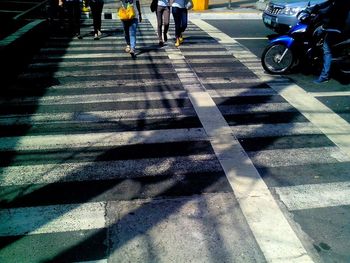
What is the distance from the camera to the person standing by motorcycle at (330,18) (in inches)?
278

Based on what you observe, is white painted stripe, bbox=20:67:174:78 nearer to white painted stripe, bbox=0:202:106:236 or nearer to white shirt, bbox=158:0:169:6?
white shirt, bbox=158:0:169:6

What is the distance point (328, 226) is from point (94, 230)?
2.53 metres

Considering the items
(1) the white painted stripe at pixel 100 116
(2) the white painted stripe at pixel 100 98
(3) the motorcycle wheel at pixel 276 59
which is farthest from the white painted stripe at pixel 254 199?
(3) the motorcycle wheel at pixel 276 59

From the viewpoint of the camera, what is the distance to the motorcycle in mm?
7820

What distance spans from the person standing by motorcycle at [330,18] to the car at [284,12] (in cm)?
360

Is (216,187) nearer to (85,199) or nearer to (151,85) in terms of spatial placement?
(85,199)

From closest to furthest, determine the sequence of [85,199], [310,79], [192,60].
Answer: [85,199]
[310,79]
[192,60]

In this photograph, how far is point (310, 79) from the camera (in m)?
8.27

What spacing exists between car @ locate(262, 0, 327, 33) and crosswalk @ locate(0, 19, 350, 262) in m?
4.24

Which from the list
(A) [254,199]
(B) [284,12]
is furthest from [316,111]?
(B) [284,12]

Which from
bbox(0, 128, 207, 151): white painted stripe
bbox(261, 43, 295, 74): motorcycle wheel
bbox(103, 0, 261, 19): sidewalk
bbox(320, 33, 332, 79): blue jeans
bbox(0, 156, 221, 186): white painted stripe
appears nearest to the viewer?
bbox(0, 156, 221, 186): white painted stripe

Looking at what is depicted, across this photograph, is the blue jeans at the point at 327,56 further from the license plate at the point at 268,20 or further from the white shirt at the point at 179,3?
the license plate at the point at 268,20

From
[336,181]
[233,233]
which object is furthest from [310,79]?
[233,233]

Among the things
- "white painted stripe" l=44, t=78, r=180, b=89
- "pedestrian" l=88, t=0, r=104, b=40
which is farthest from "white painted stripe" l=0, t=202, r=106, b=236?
"pedestrian" l=88, t=0, r=104, b=40
